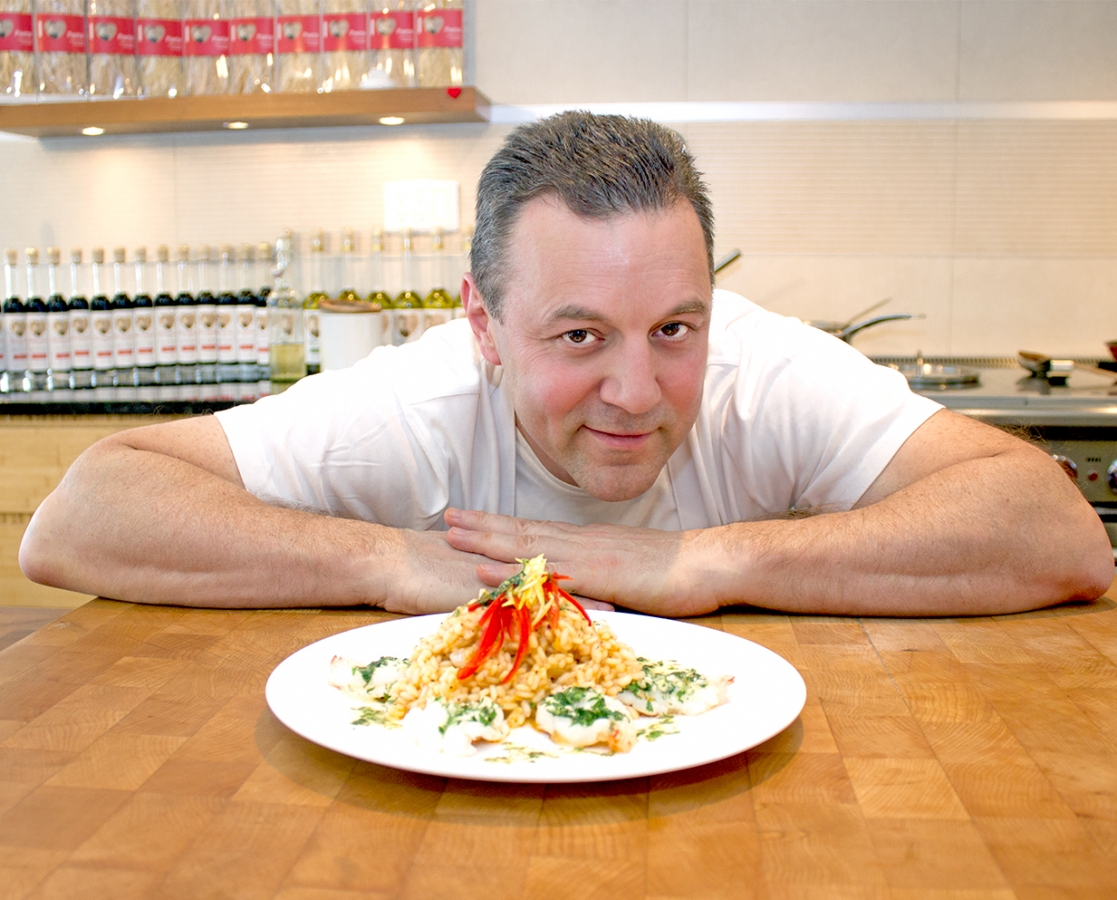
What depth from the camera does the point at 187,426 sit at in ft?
4.65

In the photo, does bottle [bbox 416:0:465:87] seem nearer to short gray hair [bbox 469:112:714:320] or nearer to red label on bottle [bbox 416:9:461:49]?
red label on bottle [bbox 416:9:461:49]

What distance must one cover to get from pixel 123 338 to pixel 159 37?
88cm

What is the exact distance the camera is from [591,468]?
1263mm

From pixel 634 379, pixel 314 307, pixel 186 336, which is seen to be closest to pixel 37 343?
pixel 186 336

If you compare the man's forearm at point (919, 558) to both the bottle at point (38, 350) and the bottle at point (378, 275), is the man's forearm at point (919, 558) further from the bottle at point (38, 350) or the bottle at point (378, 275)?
the bottle at point (38, 350)

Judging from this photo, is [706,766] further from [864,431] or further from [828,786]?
[864,431]

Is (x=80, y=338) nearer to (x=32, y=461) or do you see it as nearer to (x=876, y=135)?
(x=32, y=461)

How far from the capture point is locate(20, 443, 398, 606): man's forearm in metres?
1.16

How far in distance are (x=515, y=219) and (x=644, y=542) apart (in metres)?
0.39

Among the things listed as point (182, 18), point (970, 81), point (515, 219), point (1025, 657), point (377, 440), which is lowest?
point (1025, 657)

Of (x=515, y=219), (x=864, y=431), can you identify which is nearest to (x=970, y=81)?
(x=864, y=431)

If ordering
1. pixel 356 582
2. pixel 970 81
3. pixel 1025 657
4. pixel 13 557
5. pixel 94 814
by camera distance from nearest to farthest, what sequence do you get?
pixel 94 814
pixel 1025 657
pixel 356 582
pixel 13 557
pixel 970 81

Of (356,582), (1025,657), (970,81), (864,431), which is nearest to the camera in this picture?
(1025,657)

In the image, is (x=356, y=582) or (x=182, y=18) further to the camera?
(x=182, y=18)
